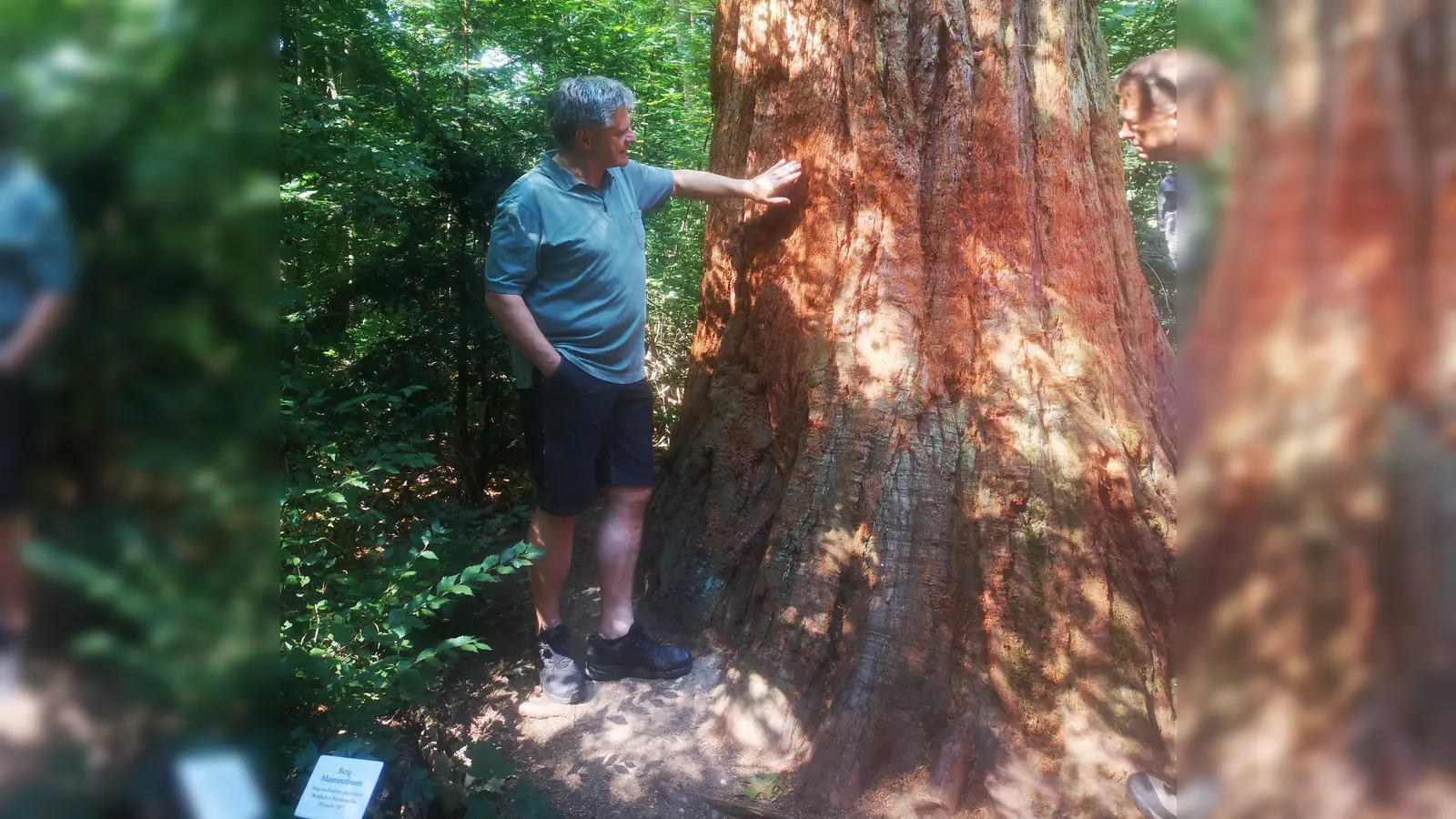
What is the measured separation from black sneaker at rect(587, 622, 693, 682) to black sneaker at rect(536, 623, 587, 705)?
9cm

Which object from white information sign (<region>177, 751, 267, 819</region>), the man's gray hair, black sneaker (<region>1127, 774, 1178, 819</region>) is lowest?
black sneaker (<region>1127, 774, 1178, 819</region>)

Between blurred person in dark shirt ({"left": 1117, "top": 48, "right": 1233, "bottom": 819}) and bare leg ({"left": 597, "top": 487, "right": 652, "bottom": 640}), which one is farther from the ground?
blurred person in dark shirt ({"left": 1117, "top": 48, "right": 1233, "bottom": 819})

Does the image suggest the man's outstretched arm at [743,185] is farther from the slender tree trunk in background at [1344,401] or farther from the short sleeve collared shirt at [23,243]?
the short sleeve collared shirt at [23,243]

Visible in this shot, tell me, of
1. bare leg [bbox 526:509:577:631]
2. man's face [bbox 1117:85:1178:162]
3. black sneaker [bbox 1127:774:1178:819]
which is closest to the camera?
man's face [bbox 1117:85:1178:162]

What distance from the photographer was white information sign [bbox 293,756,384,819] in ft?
5.78

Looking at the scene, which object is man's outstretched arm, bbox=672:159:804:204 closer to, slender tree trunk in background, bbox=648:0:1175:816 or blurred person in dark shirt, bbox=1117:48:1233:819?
slender tree trunk in background, bbox=648:0:1175:816

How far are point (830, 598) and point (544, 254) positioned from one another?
1.59m

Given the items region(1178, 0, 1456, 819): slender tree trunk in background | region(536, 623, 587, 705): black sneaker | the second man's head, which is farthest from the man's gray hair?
region(1178, 0, 1456, 819): slender tree trunk in background

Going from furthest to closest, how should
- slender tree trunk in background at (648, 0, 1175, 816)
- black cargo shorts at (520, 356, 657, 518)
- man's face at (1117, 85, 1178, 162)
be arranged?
black cargo shorts at (520, 356, 657, 518) < slender tree trunk in background at (648, 0, 1175, 816) < man's face at (1117, 85, 1178, 162)

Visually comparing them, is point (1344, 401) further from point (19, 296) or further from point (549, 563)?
point (549, 563)

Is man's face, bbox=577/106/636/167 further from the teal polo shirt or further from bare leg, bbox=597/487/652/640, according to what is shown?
bare leg, bbox=597/487/652/640

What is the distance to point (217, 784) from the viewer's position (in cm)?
54

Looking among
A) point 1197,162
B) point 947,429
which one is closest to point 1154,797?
point 947,429

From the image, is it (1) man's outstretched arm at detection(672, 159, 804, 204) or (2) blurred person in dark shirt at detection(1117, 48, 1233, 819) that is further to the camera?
(1) man's outstretched arm at detection(672, 159, 804, 204)
